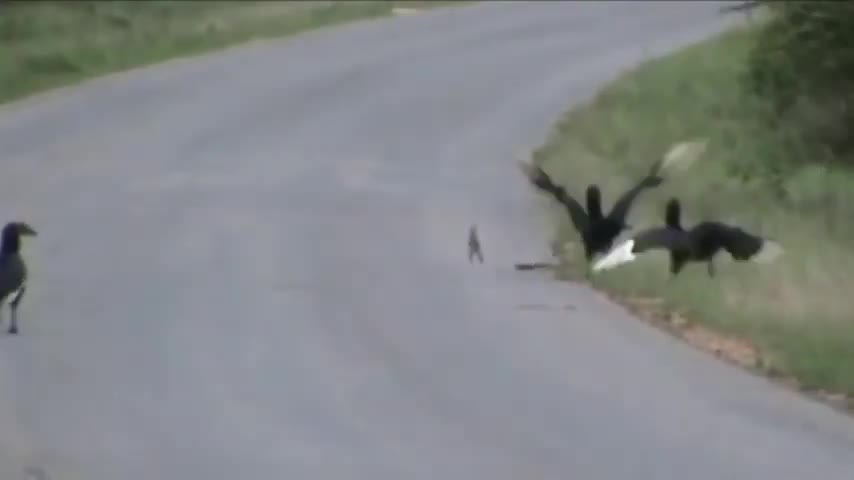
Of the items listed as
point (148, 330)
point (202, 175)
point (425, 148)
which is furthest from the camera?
point (425, 148)

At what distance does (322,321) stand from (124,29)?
2094 centimetres

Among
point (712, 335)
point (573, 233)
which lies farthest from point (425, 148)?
point (712, 335)

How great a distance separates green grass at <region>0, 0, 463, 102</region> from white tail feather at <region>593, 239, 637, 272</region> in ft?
40.3

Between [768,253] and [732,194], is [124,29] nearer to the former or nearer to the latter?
[732,194]

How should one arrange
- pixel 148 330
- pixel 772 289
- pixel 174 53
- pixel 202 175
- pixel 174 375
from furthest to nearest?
1. pixel 174 53
2. pixel 202 175
3. pixel 772 289
4. pixel 148 330
5. pixel 174 375

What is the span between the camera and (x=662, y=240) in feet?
53.4

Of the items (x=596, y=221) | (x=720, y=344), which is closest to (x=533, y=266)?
(x=596, y=221)

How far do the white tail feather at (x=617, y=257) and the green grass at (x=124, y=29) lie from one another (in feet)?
40.3

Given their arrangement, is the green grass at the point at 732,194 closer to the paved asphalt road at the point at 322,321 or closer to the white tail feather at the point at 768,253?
the white tail feather at the point at 768,253

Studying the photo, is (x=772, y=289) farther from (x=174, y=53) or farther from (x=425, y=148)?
(x=174, y=53)

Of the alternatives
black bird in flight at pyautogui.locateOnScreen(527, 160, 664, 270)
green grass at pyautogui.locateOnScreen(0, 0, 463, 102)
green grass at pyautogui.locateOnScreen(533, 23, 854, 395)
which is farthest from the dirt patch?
green grass at pyautogui.locateOnScreen(0, 0, 463, 102)

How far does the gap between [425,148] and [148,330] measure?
37.3 feet

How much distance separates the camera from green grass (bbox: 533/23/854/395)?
14.3 m

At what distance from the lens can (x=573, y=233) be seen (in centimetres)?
1888
